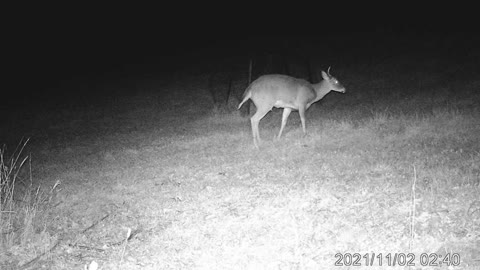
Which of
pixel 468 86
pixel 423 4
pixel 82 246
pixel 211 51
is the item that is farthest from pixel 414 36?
pixel 82 246

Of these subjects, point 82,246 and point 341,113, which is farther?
point 341,113

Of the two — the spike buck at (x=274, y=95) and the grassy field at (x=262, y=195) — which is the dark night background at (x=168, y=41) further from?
the spike buck at (x=274, y=95)

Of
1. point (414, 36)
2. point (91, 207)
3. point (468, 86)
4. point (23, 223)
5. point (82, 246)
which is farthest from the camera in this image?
point (414, 36)

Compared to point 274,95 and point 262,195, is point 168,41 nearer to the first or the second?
point 274,95

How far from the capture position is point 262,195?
747cm

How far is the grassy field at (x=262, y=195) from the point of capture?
18.7ft

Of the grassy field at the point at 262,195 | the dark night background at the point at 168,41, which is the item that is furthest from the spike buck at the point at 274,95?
the dark night background at the point at 168,41

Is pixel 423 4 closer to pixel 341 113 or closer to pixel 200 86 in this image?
pixel 200 86

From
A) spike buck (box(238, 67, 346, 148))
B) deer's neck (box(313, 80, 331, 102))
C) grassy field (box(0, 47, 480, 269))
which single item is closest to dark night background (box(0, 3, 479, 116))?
grassy field (box(0, 47, 480, 269))

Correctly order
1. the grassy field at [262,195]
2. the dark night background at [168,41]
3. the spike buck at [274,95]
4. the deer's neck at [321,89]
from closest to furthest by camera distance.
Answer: the grassy field at [262,195] → the spike buck at [274,95] → the deer's neck at [321,89] → the dark night background at [168,41]

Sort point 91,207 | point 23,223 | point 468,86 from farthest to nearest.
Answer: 1. point 468,86
2. point 91,207
3. point 23,223

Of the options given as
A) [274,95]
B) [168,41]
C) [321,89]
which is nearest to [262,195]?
[274,95]

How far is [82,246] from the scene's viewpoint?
20.8 feet

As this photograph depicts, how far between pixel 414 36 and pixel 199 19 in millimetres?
17762
